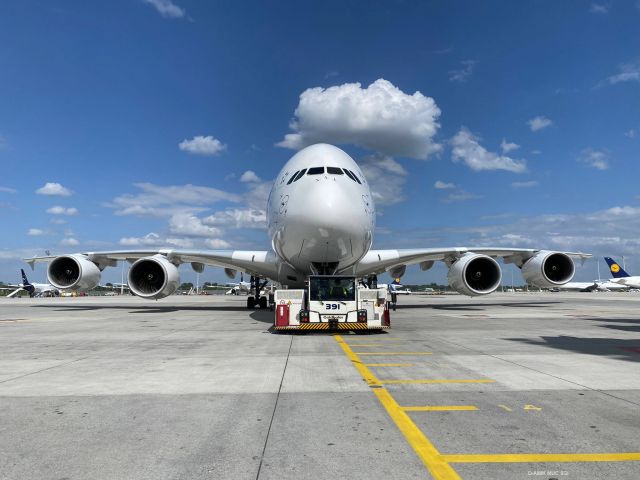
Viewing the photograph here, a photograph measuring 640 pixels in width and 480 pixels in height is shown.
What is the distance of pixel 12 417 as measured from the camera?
4.29 m

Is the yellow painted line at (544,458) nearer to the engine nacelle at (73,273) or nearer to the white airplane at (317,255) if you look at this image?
the white airplane at (317,255)

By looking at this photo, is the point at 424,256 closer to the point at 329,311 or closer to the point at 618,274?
the point at 329,311

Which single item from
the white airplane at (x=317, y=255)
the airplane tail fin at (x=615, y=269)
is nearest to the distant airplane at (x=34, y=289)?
the white airplane at (x=317, y=255)

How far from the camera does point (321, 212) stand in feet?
39.7

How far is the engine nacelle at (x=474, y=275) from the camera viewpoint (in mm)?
18594

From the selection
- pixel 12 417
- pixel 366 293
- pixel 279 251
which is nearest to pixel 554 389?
pixel 12 417

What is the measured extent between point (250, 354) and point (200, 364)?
1.24 meters

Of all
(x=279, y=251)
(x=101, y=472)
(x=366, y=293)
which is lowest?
(x=101, y=472)

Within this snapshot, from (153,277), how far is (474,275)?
14.1m

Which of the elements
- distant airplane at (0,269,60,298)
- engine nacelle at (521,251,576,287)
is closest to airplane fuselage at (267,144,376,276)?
engine nacelle at (521,251,576,287)

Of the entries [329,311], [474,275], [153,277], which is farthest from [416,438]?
[153,277]

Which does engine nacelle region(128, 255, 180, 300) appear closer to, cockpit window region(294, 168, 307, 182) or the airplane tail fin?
cockpit window region(294, 168, 307, 182)

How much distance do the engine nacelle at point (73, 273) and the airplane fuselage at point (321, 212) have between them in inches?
409

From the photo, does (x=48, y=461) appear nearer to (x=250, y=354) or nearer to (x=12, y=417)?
(x=12, y=417)
